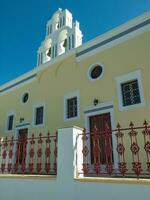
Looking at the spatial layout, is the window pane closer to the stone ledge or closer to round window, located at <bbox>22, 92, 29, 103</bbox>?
round window, located at <bbox>22, 92, 29, 103</bbox>

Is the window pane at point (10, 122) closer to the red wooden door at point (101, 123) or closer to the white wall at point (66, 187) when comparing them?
the red wooden door at point (101, 123)

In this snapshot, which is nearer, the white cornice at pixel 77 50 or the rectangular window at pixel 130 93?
the rectangular window at pixel 130 93

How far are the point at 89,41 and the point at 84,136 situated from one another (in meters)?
6.79

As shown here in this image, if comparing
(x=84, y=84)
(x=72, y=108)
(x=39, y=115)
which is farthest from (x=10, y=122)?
(x=84, y=84)

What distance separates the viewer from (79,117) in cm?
943

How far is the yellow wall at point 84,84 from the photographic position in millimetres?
8021

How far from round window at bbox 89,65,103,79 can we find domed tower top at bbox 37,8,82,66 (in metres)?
15.9

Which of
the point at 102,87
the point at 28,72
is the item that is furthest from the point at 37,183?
the point at 28,72

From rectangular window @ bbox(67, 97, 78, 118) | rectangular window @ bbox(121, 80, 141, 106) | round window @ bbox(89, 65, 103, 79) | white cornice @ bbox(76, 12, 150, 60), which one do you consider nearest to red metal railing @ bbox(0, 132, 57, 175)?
rectangular window @ bbox(67, 97, 78, 118)

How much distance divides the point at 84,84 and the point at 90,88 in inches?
18.6

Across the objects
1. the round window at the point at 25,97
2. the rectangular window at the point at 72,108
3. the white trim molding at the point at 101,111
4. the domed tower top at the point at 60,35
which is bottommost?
the white trim molding at the point at 101,111

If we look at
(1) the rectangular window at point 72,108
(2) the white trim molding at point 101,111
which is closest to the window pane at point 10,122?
(1) the rectangular window at point 72,108

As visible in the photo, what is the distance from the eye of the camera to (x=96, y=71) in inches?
379

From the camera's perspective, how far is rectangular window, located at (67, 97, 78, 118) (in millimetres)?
9982
